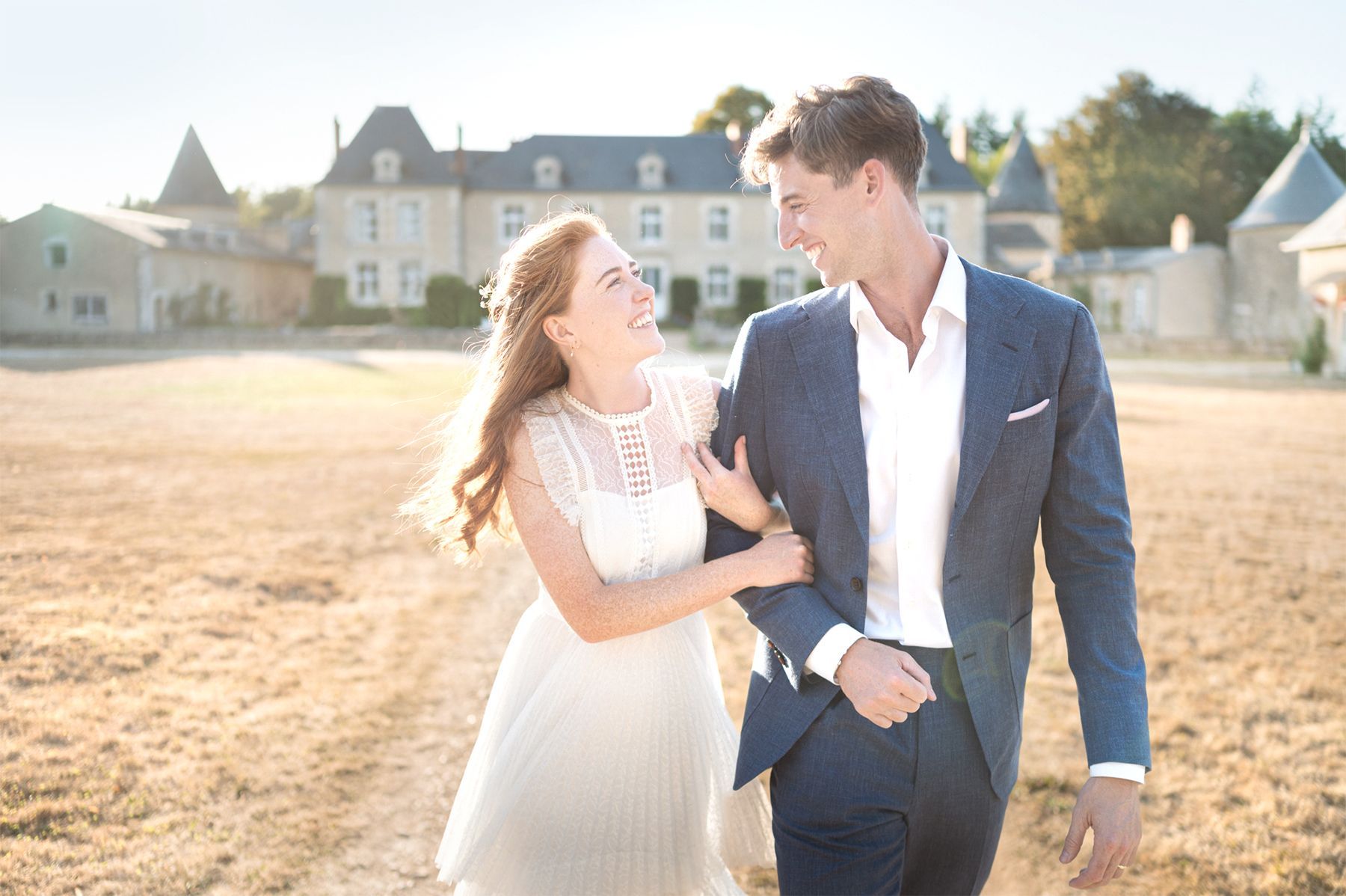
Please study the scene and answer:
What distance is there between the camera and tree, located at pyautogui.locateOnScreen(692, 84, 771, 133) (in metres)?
47.6

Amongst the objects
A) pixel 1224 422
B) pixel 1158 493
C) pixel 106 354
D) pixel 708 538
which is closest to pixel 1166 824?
pixel 708 538

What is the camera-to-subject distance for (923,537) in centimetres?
210

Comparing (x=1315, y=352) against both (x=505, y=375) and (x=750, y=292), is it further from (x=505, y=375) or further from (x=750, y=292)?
(x=505, y=375)

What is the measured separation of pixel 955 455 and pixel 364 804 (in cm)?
302

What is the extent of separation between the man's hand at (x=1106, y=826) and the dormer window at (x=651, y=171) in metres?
38.3

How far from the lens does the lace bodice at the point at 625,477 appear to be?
95.0 inches

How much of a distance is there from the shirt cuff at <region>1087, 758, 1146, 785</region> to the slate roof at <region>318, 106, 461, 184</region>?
38178 millimetres

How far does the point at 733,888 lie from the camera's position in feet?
8.70

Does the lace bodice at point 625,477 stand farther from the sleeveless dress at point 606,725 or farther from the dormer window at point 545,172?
the dormer window at point 545,172

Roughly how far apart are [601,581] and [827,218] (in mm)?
886

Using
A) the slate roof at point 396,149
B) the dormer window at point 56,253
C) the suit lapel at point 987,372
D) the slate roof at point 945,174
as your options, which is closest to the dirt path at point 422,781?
the suit lapel at point 987,372

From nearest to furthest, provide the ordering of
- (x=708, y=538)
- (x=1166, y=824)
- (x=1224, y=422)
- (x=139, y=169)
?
(x=708, y=538), (x=1166, y=824), (x=139, y=169), (x=1224, y=422)

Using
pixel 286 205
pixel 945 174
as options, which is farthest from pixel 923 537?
pixel 945 174

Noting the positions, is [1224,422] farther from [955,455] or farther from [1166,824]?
[955,455]
